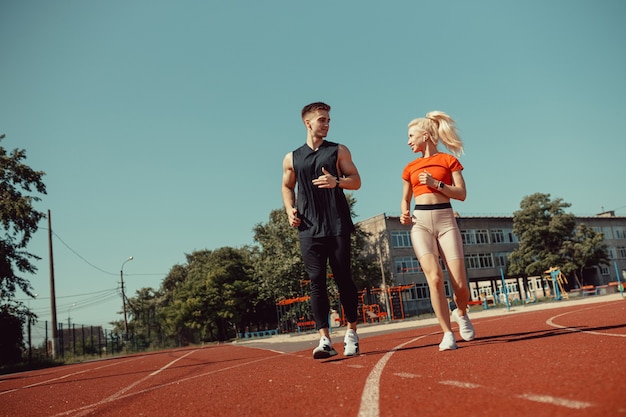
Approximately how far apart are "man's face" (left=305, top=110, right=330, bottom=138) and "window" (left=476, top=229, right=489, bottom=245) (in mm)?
53376

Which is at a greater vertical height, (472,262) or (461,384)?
(472,262)

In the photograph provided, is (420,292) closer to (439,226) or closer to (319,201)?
(439,226)

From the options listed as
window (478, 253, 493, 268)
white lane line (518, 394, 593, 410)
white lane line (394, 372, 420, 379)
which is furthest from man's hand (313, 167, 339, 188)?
window (478, 253, 493, 268)

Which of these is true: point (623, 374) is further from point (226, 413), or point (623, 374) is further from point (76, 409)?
point (76, 409)

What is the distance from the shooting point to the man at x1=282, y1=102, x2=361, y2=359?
14.6 feet

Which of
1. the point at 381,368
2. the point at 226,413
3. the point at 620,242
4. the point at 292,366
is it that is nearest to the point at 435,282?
the point at 381,368

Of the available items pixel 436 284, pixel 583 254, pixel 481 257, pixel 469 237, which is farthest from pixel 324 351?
pixel 481 257

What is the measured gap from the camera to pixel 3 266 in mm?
24844

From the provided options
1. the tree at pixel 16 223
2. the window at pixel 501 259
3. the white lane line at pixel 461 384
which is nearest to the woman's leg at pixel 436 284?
the white lane line at pixel 461 384

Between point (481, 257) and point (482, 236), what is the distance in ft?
9.52

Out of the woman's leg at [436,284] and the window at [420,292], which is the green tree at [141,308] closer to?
the window at [420,292]

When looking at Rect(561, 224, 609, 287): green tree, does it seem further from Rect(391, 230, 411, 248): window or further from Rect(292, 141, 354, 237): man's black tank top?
Rect(292, 141, 354, 237): man's black tank top

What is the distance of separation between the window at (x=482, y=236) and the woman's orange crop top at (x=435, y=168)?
5295 centimetres

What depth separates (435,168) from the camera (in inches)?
183
